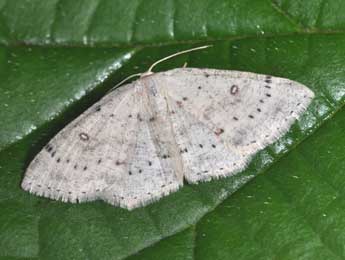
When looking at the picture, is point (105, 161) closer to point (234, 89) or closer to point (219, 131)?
point (219, 131)

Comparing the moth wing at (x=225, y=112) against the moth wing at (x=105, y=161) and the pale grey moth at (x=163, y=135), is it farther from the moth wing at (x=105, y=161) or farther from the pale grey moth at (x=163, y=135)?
the moth wing at (x=105, y=161)

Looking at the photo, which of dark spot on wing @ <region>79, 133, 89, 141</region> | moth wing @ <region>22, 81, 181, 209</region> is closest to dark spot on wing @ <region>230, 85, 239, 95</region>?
moth wing @ <region>22, 81, 181, 209</region>

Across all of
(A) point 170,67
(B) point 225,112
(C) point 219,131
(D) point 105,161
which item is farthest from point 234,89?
(D) point 105,161

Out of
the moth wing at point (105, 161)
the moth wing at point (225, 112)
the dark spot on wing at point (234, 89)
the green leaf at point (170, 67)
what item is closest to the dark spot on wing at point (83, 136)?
the moth wing at point (105, 161)

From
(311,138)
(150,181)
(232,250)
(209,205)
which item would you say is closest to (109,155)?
(150,181)

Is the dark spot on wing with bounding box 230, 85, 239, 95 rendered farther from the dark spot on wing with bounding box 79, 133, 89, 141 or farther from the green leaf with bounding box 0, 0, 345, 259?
the dark spot on wing with bounding box 79, 133, 89, 141

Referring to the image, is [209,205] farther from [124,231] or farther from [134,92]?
[134,92]
